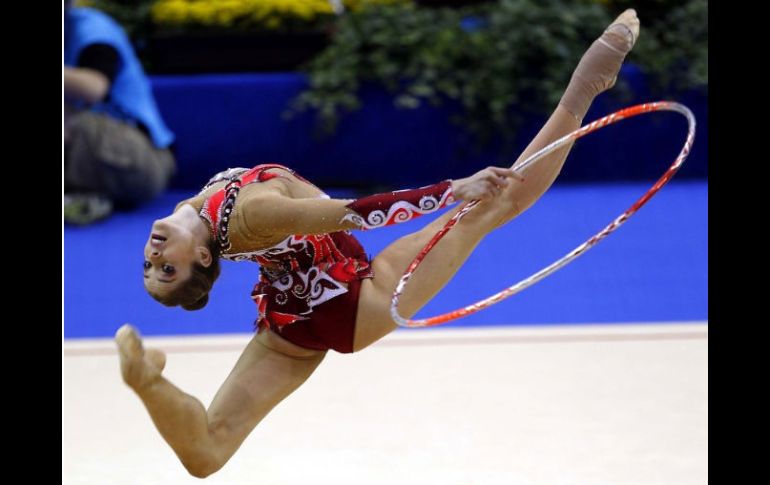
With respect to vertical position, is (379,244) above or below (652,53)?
below

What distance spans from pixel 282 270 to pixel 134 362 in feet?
1.41

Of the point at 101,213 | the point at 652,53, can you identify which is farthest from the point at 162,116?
the point at 652,53

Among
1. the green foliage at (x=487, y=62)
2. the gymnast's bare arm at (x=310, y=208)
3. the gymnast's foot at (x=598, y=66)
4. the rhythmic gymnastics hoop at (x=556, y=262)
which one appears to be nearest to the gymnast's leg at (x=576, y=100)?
the gymnast's foot at (x=598, y=66)

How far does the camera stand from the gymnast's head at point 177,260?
255 cm

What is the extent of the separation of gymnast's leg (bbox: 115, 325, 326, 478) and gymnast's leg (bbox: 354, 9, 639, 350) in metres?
0.18

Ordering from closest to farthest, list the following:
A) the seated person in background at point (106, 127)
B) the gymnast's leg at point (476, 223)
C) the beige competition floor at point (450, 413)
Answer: the gymnast's leg at point (476, 223), the beige competition floor at point (450, 413), the seated person in background at point (106, 127)

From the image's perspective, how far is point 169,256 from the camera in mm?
2559

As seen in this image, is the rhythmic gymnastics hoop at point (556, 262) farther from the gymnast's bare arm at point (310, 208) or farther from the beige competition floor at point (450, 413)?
the beige competition floor at point (450, 413)

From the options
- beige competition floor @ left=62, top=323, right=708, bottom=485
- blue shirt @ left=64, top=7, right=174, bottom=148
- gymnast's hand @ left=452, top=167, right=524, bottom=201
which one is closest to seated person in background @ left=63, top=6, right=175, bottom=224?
blue shirt @ left=64, top=7, right=174, bottom=148

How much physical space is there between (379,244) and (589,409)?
5.29 feet

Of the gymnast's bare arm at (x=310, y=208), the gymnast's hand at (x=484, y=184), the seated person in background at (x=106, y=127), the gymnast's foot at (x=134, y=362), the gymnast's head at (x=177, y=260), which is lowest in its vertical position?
the seated person in background at (x=106, y=127)

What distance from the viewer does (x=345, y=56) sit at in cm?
570

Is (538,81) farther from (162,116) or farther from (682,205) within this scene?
(162,116)
